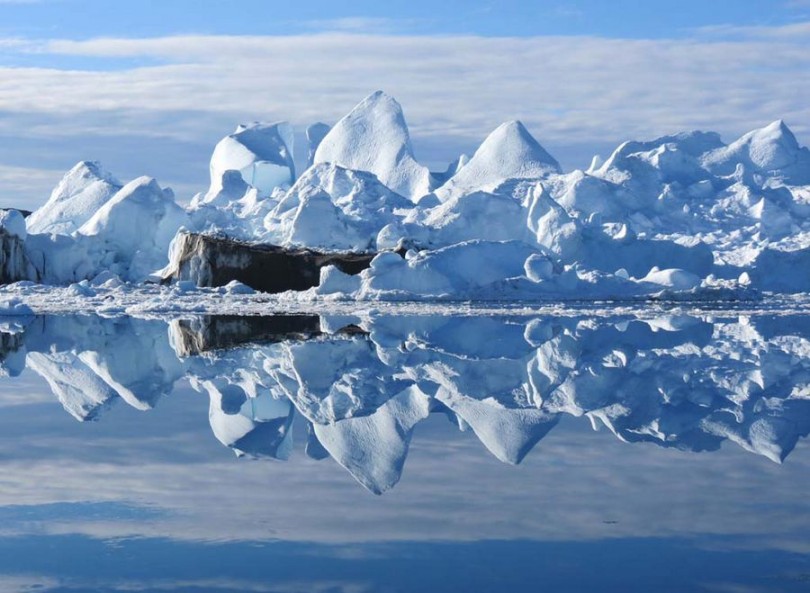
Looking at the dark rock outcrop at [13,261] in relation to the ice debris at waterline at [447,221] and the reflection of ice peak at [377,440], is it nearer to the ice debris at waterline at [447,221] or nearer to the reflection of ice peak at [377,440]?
the ice debris at waterline at [447,221]

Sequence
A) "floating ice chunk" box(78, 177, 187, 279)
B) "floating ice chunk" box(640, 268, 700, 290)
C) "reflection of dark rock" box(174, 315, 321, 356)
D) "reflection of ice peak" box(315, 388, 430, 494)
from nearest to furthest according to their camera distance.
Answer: "reflection of ice peak" box(315, 388, 430, 494), "reflection of dark rock" box(174, 315, 321, 356), "floating ice chunk" box(640, 268, 700, 290), "floating ice chunk" box(78, 177, 187, 279)

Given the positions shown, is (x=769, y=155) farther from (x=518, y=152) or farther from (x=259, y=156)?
(x=259, y=156)

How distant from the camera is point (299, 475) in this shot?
198 inches

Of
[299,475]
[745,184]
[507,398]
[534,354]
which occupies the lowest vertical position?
[745,184]

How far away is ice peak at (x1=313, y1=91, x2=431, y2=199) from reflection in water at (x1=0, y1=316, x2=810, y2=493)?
29371mm

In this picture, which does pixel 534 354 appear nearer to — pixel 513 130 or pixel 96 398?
pixel 96 398

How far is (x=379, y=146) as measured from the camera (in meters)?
44.5

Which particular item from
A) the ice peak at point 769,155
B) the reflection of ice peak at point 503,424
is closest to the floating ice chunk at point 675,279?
the reflection of ice peak at point 503,424

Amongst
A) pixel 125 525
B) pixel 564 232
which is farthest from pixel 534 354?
pixel 564 232

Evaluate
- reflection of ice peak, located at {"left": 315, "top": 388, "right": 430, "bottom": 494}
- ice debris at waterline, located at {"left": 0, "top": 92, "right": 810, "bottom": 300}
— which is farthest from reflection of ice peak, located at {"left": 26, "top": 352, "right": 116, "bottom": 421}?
ice debris at waterline, located at {"left": 0, "top": 92, "right": 810, "bottom": 300}

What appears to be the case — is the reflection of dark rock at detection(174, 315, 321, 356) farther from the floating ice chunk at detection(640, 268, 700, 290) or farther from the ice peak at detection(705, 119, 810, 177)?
the ice peak at detection(705, 119, 810, 177)

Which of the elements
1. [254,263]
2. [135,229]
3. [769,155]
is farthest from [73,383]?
[769,155]

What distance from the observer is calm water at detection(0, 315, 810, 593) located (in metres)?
3.57

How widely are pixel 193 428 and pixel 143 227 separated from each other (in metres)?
23.5
